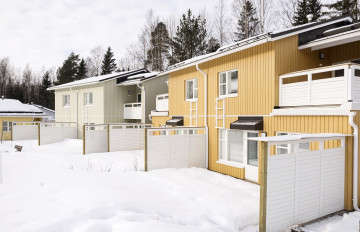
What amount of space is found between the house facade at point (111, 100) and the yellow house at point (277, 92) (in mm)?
7806

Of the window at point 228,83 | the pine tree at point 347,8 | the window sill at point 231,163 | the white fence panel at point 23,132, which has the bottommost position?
the window sill at point 231,163

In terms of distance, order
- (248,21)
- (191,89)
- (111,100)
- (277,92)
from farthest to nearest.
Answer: (248,21), (111,100), (191,89), (277,92)

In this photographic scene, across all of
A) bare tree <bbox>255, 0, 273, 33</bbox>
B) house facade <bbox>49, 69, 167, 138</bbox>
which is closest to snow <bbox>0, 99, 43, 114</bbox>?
house facade <bbox>49, 69, 167, 138</bbox>

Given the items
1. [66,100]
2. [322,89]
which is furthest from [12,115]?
[322,89]

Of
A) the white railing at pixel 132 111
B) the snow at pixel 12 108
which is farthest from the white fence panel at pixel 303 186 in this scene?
the snow at pixel 12 108

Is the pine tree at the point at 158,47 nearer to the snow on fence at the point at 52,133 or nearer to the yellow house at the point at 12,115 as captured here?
the snow on fence at the point at 52,133

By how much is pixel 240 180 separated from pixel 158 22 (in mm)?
29275

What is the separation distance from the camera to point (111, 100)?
22.3m

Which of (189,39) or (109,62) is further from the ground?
(109,62)

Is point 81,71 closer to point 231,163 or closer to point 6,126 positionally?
point 6,126

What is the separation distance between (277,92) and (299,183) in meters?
4.17

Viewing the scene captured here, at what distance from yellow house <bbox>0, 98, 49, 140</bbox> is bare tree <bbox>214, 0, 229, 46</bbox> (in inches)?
909

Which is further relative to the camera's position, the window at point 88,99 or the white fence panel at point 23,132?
the white fence panel at point 23,132

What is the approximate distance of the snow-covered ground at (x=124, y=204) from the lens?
4984mm
